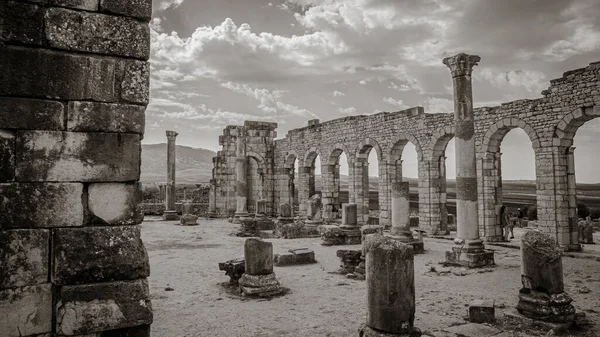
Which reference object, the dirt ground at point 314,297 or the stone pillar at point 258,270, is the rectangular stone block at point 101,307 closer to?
the dirt ground at point 314,297

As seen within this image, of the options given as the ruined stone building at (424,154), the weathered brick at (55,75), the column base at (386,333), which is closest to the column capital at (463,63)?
the ruined stone building at (424,154)

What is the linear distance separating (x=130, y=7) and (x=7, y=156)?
1504 mm

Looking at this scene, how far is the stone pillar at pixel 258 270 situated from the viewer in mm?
7496

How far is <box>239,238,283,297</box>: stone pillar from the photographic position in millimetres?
7496

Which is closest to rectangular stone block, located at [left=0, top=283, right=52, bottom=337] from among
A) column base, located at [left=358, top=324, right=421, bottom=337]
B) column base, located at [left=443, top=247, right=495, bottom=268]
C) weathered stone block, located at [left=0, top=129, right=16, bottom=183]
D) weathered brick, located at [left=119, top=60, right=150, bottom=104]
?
weathered stone block, located at [left=0, top=129, right=16, bottom=183]

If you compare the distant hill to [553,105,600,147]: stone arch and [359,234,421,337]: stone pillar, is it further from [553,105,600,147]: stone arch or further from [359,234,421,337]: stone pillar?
[359,234,421,337]: stone pillar

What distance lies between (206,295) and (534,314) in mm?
5519

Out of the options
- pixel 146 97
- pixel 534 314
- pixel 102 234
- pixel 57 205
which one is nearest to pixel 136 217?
pixel 102 234

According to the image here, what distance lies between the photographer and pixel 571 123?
1307 cm

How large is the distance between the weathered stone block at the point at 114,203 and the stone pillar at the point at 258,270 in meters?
4.59

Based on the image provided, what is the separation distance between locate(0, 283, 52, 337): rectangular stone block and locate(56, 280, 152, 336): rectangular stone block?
9 centimetres

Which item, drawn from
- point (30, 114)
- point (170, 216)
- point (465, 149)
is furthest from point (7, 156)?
point (170, 216)

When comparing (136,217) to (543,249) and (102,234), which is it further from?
(543,249)

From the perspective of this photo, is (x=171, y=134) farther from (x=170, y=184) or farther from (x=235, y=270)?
(x=235, y=270)
